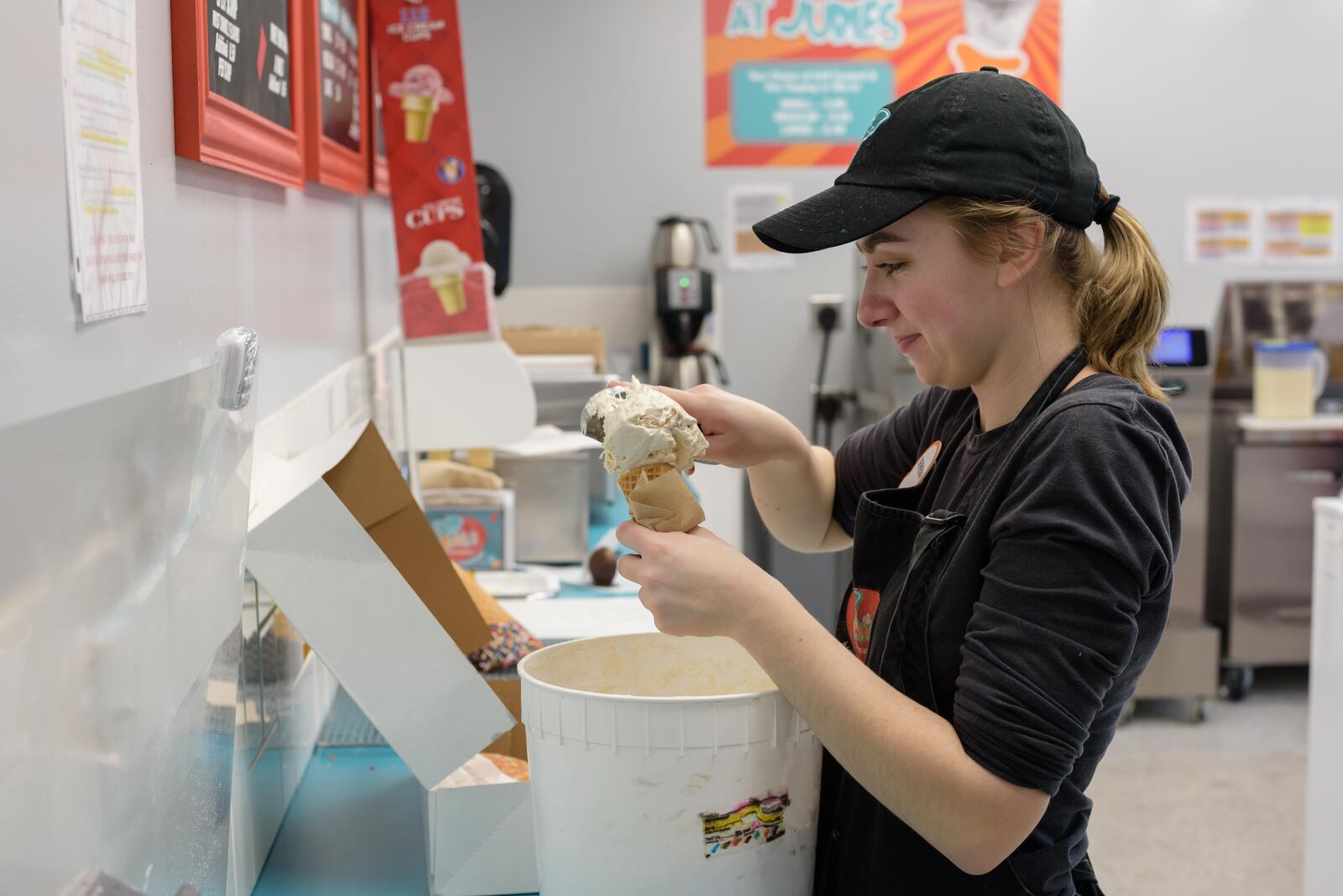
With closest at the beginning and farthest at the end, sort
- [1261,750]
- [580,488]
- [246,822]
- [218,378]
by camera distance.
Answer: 1. [218,378]
2. [246,822]
3. [580,488]
4. [1261,750]

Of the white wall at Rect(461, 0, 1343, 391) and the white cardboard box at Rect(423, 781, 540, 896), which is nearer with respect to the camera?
the white cardboard box at Rect(423, 781, 540, 896)

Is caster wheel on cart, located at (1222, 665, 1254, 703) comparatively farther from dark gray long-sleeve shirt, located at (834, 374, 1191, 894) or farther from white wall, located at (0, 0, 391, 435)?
dark gray long-sleeve shirt, located at (834, 374, 1191, 894)

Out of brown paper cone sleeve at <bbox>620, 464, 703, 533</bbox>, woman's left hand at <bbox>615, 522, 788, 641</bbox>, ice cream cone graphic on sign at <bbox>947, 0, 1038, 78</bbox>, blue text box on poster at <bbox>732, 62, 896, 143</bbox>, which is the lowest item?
woman's left hand at <bbox>615, 522, 788, 641</bbox>

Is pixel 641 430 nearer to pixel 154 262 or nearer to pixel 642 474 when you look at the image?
pixel 642 474

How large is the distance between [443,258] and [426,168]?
19cm

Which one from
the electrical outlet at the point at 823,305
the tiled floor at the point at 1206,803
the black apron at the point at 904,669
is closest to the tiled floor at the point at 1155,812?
the tiled floor at the point at 1206,803

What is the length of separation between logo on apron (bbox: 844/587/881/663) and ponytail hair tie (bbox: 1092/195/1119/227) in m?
0.41

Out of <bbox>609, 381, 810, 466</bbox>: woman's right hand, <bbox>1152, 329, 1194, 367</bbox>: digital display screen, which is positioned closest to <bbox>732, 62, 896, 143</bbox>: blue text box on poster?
<bbox>1152, 329, 1194, 367</bbox>: digital display screen

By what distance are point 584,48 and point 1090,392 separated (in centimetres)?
409

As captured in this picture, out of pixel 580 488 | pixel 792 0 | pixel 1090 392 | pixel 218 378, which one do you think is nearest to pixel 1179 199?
pixel 792 0

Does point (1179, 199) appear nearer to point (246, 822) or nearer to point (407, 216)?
point (407, 216)

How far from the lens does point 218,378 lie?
95 cm

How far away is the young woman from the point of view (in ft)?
3.16

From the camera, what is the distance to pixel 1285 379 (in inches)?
180
